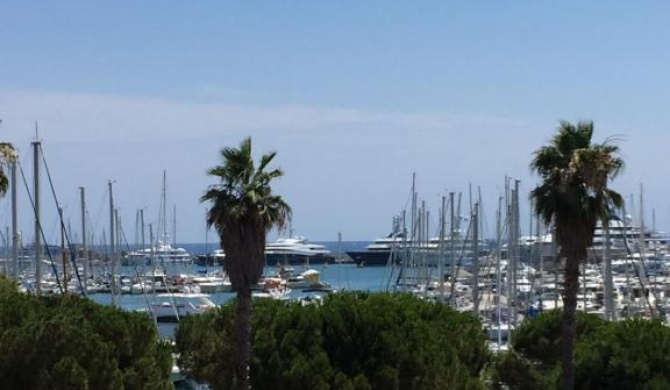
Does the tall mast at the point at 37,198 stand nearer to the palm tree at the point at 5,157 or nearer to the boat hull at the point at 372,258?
the palm tree at the point at 5,157

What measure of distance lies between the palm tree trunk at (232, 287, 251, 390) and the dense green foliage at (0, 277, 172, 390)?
194cm

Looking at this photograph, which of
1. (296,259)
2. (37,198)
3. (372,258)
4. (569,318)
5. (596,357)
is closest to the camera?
(569,318)

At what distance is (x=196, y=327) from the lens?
3684cm

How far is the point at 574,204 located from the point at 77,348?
13.4 metres

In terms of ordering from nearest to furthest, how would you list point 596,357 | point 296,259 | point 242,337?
point 242,337 < point 596,357 < point 296,259

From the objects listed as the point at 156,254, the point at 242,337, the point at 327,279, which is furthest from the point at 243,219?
the point at 327,279

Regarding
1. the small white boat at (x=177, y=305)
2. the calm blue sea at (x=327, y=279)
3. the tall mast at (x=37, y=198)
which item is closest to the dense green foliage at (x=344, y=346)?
the tall mast at (x=37, y=198)

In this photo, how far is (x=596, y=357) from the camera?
111 feet

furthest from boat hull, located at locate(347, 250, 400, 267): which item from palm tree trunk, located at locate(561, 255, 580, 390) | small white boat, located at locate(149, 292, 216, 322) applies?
palm tree trunk, located at locate(561, 255, 580, 390)

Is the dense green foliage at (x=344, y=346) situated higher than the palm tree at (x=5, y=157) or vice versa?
the palm tree at (x=5, y=157)

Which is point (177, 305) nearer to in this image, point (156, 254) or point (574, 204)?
point (156, 254)

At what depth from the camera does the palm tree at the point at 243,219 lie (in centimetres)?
3091

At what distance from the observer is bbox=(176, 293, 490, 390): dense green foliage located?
32625mm

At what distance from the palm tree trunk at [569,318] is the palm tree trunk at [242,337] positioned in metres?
8.60
